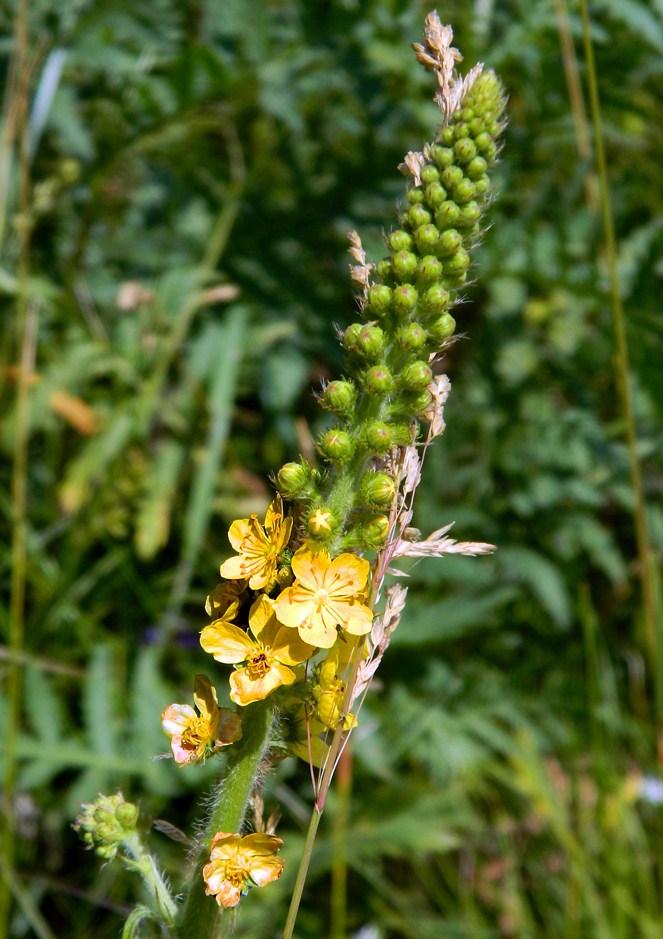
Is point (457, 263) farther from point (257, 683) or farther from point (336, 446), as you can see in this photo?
point (257, 683)

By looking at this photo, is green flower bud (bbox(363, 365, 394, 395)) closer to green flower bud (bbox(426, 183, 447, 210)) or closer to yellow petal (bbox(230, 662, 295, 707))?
green flower bud (bbox(426, 183, 447, 210))

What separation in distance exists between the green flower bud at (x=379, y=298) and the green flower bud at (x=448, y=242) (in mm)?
117

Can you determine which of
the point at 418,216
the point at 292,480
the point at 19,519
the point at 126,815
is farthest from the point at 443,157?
the point at 19,519

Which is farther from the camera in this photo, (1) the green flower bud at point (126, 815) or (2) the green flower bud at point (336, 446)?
(1) the green flower bud at point (126, 815)

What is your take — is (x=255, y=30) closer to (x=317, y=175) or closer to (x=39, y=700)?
(x=317, y=175)

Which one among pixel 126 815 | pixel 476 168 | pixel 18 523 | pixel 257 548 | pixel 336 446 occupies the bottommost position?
pixel 18 523

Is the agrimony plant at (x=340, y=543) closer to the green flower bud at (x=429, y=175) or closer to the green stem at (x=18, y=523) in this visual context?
the green flower bud at (x=429, y=175)

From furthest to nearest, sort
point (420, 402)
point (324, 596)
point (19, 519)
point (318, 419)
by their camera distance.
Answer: point (318, 419) < point (19, 519) < point (420, 402) < point (324, 596)

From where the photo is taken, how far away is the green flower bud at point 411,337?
1637 mm

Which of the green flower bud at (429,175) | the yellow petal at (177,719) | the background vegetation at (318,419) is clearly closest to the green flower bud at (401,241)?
the green flower bud at (429,175)

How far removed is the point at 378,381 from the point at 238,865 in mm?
891

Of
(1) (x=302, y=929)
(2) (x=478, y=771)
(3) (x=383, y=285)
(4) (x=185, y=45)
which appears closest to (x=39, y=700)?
(1) (x=302, y=929)

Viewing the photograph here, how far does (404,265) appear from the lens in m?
1.65

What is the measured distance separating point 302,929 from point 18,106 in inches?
144
